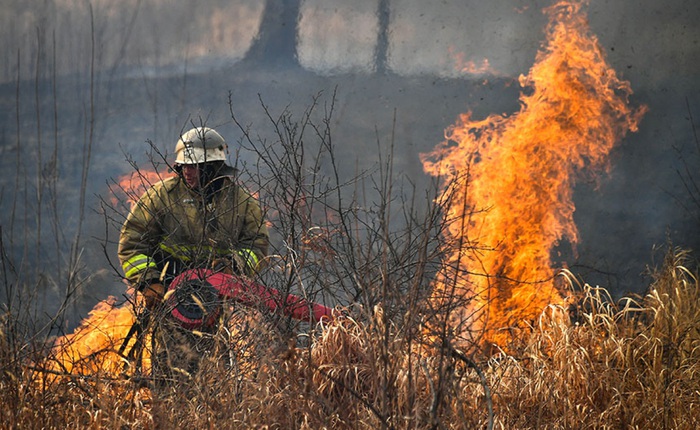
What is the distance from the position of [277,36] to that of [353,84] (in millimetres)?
1221

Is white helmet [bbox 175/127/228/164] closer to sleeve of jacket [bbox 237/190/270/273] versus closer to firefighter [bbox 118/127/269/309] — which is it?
firefighter [bbox 118/127/269/309]

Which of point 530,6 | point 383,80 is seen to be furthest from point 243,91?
point 530,6

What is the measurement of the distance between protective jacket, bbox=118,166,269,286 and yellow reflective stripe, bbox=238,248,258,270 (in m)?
0.10

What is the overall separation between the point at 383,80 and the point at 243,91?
1.86m

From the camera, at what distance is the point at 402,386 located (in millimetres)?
4570

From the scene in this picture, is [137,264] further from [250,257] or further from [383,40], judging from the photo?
[383,40]

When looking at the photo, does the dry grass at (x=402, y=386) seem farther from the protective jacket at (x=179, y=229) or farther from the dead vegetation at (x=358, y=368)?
the protective jacket at (x=179, y=229)

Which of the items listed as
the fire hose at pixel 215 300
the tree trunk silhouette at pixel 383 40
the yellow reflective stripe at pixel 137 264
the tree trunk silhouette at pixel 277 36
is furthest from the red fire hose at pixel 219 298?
the tree trunk silhouette at pixel 277 36

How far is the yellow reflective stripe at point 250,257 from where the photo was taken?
18.6 ft

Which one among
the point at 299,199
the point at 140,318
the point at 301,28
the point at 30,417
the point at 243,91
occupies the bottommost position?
the point at 30,417

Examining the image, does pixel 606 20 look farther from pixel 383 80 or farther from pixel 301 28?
pixel 301 28

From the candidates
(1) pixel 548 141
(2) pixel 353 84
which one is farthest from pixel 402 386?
(2) pixel 353 84

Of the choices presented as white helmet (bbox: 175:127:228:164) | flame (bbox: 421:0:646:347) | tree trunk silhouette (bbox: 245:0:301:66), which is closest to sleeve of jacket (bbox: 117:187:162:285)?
white helmet (bbox: 175:127:228:164)

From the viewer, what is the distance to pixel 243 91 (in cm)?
1158
